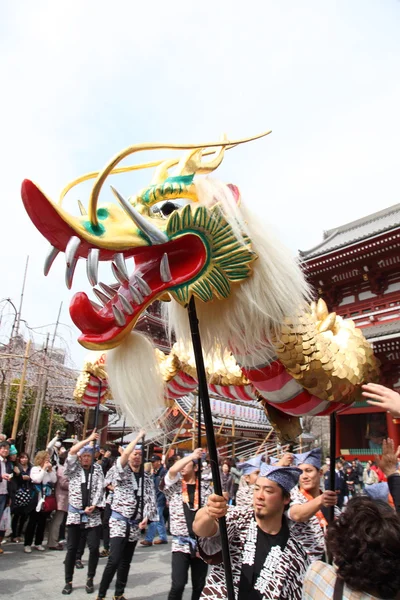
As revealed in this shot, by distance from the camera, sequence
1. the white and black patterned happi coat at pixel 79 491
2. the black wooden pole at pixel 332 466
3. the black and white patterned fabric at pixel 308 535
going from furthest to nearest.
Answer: the white and black patterned happi coat at pixel 79 491 < the black wooden pole at pixel 332 466 < the black and white patterned fabric at pixel 308 535

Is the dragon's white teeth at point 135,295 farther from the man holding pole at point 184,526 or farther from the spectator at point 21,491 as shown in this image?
the spectator at point 21,491

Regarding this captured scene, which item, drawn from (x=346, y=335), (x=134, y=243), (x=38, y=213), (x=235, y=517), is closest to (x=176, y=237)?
(x=134, y=243)

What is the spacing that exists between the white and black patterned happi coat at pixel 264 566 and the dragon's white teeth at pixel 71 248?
1.23 metres

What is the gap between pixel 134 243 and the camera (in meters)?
1.65

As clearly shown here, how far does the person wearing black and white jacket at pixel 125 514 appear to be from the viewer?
3.94m

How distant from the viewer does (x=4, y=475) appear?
6070mm

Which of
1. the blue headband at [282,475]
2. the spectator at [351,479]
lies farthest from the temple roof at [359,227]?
the blue headband at [282,475]

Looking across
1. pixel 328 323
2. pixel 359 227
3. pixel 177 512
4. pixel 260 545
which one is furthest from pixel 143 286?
pixel 359 227

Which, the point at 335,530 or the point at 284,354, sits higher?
the point at 284,354

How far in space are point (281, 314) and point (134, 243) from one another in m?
0.70

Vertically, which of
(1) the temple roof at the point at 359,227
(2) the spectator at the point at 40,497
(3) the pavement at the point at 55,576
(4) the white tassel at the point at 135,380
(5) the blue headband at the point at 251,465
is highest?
(1) the temple roof at the point at 359,227

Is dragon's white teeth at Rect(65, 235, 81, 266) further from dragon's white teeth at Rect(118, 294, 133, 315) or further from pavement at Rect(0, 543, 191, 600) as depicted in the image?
pavement at Rect(0, 543, 191, 600)

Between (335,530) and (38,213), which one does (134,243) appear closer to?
(38,213)

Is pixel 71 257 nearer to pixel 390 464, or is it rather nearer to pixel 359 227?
pixel 390 464
